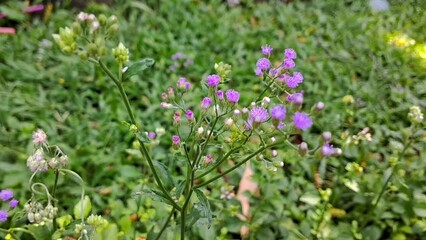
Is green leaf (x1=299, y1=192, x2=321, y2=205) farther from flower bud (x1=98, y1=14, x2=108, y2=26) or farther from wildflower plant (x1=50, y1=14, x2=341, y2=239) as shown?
flower bud (x1=98, y1=14, x2=108, y2=26)

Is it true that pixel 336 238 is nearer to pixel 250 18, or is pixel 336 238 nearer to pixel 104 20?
pixel 104 20

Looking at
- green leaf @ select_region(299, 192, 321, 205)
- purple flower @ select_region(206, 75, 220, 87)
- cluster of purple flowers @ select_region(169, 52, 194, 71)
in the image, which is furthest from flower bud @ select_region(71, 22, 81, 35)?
cluster of purple flowers @ select_region(169, 52, 194, 71)

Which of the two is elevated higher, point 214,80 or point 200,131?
point 214,80

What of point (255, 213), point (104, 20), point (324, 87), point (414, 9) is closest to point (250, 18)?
point (324, 87)

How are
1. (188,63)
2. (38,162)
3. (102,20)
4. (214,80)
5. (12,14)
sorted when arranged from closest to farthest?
(102,20)
(214,80)
(38,162)
(188,63)
(12,14)

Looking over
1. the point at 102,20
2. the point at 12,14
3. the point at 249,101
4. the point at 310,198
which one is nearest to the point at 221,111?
the point at 102,20

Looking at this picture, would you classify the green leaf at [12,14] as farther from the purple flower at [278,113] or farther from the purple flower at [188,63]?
the purple flower at [278,113]

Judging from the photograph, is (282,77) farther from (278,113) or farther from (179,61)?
(179,61)
